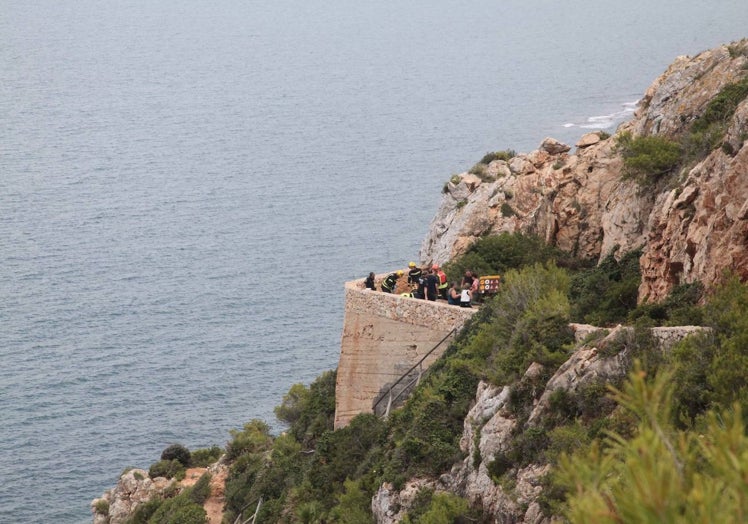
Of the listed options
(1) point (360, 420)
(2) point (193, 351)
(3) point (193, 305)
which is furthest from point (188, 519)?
(3) point (193, 305)

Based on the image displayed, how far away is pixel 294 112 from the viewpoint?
148500mm

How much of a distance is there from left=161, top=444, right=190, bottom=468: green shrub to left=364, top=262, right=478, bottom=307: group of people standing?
24.6 metres

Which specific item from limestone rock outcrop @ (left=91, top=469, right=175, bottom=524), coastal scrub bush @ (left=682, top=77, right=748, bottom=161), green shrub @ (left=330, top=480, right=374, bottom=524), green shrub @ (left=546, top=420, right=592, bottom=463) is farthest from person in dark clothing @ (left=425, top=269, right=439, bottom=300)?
limestone rock outcrop @ (left=91, top=469, right=175, bottom=524)

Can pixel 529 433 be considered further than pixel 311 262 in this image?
No

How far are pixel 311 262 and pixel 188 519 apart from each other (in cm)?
5186

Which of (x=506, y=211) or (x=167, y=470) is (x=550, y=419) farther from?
(x=167, y=470)

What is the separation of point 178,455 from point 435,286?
27.8 meters

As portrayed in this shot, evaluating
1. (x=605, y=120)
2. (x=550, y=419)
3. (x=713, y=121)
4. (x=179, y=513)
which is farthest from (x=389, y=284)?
(x=605, y=120)

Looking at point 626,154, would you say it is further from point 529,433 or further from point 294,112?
point 294,112

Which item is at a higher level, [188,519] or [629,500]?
[629,500]

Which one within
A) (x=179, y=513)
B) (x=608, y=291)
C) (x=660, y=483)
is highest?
(x=660, y=483)

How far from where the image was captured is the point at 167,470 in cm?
6012

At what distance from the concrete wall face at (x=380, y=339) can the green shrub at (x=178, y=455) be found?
22.5 meters

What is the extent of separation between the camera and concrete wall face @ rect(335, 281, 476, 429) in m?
38.3
